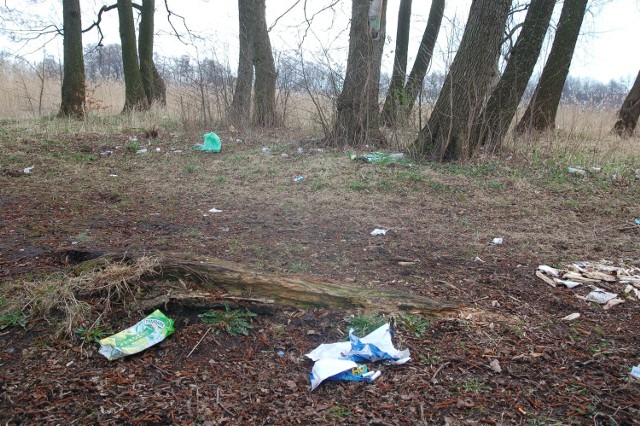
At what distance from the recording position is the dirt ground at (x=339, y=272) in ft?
5.75

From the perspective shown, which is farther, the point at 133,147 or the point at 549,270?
the point at 133,147

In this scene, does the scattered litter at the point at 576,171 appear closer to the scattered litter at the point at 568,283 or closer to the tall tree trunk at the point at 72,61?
the scattered litter at the point at 568,283

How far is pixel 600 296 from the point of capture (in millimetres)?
2637

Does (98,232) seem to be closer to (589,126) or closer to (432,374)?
(432,374)

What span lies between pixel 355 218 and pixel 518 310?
195 cm

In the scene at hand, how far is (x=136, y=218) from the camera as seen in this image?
3.98 metres

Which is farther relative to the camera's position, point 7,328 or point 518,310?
Result: point 518,310

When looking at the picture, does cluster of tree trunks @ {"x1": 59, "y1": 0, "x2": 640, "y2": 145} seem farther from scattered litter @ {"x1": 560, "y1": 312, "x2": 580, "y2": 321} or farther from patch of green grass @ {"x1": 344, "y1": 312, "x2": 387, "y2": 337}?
patch of green grass @ {"x1": 344, "y1": 312, "x2": 387, "y2": 337}

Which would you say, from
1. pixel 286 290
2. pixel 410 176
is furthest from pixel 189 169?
pixel 286 290

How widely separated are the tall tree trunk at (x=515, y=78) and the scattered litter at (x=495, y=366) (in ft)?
15.5

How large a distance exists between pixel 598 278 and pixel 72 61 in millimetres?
9609

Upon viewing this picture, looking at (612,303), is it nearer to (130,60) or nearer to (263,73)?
(263,73)

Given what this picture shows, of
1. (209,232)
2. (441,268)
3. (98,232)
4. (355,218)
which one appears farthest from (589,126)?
(98,232)

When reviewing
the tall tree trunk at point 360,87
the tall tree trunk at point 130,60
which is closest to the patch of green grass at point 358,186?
the tall tree trunk at point 360,87
